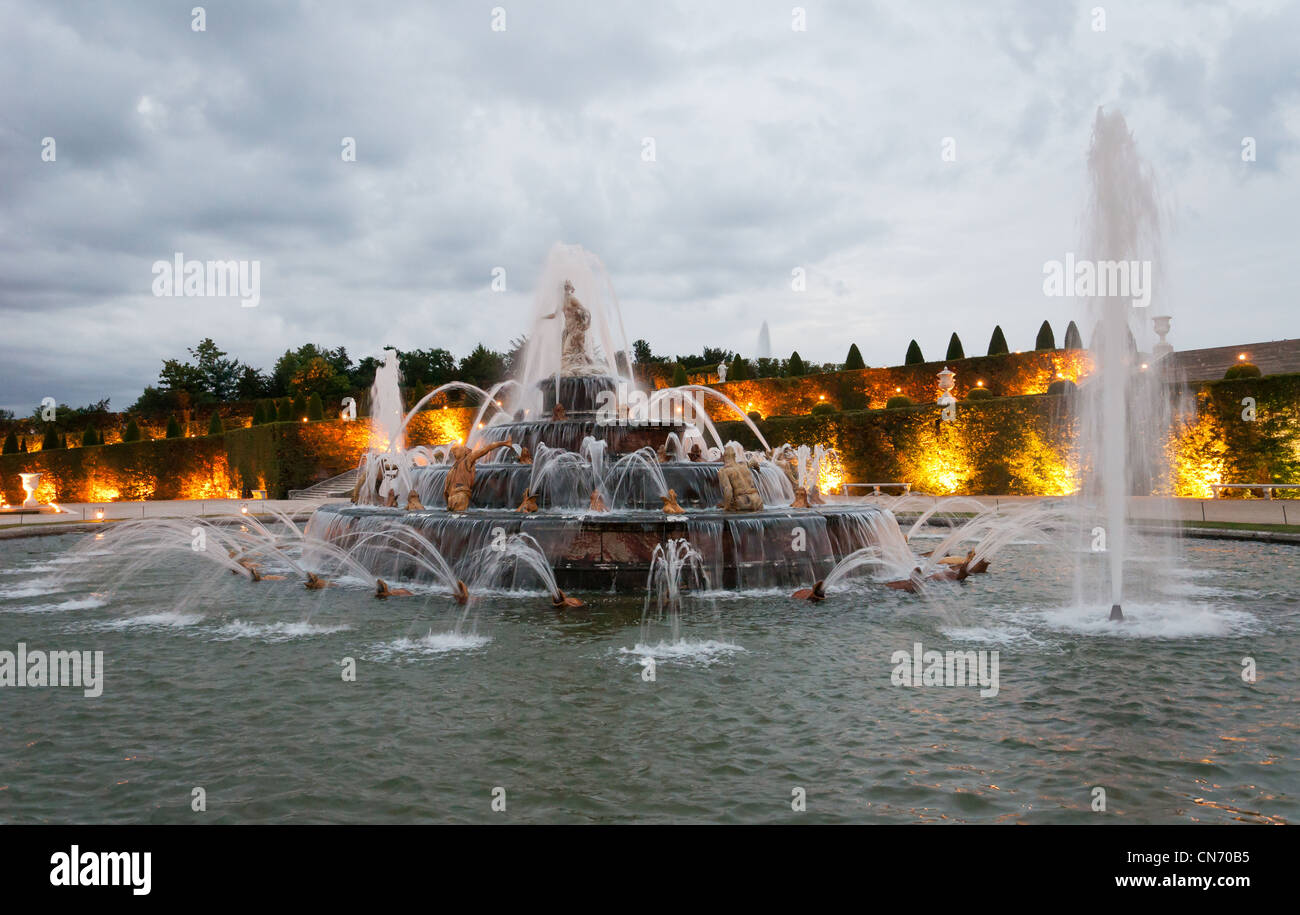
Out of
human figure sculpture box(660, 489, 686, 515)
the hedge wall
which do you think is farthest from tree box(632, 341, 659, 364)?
human figure sculpture box(660, 489, 686, 515)

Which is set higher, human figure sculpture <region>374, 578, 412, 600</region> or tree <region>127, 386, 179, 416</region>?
tree <region>127, 386, 179, 416</region>

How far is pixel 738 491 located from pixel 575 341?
9.29m

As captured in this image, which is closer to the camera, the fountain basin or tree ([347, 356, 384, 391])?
the fountain basin

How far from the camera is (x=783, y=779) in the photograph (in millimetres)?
4699

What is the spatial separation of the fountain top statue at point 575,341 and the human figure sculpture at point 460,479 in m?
6.82

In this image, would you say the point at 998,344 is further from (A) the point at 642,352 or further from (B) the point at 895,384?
(A) the point at 642,352

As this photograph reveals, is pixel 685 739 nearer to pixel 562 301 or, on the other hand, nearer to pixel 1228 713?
pixel 1228 713

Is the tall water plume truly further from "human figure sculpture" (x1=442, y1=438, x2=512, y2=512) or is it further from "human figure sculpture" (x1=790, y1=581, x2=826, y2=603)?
"human figure sculpture" (x1=442, y1=438, x2=512, y2=512)

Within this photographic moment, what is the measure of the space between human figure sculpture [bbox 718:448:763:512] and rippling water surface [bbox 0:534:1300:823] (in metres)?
3.50

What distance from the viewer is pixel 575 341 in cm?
2130

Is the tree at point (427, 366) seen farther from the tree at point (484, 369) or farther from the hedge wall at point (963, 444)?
the hedge wall at point (963, 444)

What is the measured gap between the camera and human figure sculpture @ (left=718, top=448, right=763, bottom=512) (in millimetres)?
13477
